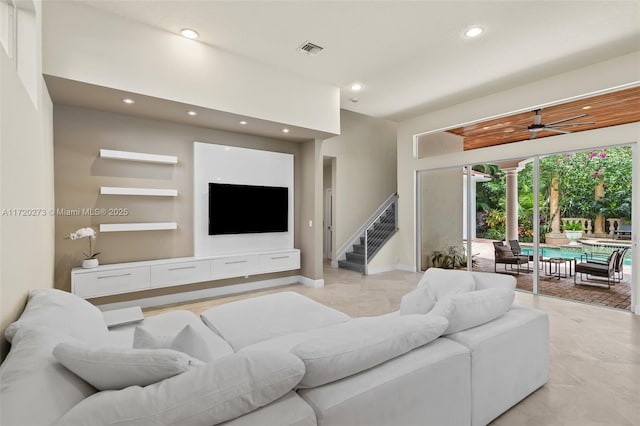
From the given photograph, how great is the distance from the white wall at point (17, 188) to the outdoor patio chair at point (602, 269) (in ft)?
20.1

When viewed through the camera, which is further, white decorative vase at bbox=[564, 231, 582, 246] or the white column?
the white column

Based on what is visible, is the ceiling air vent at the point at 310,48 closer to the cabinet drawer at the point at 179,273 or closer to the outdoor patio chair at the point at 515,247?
the cabinet drawer at the point at 179,273

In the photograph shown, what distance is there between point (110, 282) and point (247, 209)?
2035 millimetres

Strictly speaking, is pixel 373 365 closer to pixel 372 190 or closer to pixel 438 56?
pixel 438 56

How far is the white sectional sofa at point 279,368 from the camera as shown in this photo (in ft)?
3.23

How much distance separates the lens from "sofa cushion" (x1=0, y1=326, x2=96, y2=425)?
3.05ft

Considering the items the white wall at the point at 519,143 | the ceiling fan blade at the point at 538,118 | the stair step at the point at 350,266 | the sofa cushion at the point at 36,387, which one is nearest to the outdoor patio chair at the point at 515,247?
the white wall at the point at 519,143

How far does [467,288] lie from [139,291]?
156 inches

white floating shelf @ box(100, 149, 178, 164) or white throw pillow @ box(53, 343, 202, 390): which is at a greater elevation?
white floating shelf @ box(100, 149, 178, 164)

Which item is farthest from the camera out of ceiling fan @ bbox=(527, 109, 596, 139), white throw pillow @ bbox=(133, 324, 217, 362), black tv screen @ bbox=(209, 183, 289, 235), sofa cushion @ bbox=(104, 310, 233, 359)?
black tv screen @ bbox=(209, 183, 289, 235)

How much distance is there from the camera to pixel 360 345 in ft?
4.42

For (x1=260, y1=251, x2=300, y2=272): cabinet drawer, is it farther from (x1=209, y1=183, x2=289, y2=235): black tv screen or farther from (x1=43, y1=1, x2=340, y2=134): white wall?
(x1=43, y1=1, x2=340, y2=134): white wall

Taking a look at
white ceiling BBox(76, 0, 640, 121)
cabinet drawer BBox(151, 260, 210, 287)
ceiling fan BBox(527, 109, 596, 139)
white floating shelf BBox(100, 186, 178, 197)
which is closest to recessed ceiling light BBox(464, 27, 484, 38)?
white ceiling BBox(76, 0, 640, 121)

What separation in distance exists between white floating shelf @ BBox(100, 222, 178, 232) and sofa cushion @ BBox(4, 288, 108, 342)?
78.5 inches
